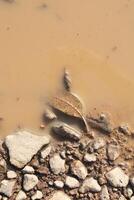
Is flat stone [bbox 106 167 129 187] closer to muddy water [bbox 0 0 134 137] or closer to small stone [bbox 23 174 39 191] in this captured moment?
muddy water [bbox 0 0 134 137]

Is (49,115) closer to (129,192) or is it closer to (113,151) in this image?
(113,151)

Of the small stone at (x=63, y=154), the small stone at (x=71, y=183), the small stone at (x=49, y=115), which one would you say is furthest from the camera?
the small stone at (x=49, y=115)

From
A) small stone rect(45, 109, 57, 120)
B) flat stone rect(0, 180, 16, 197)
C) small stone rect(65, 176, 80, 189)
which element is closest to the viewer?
flat stone rect(0, 180, 16, 197)

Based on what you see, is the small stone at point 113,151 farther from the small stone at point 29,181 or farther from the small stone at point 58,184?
the small stone at point 29,181

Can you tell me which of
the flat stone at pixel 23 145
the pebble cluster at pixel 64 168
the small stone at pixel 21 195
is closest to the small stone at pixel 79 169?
the pebble cluster at pixel 64 168

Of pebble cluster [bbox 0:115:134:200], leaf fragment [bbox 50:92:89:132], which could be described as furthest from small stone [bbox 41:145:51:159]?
leaf fragment [bbox 50:92:89:132]
